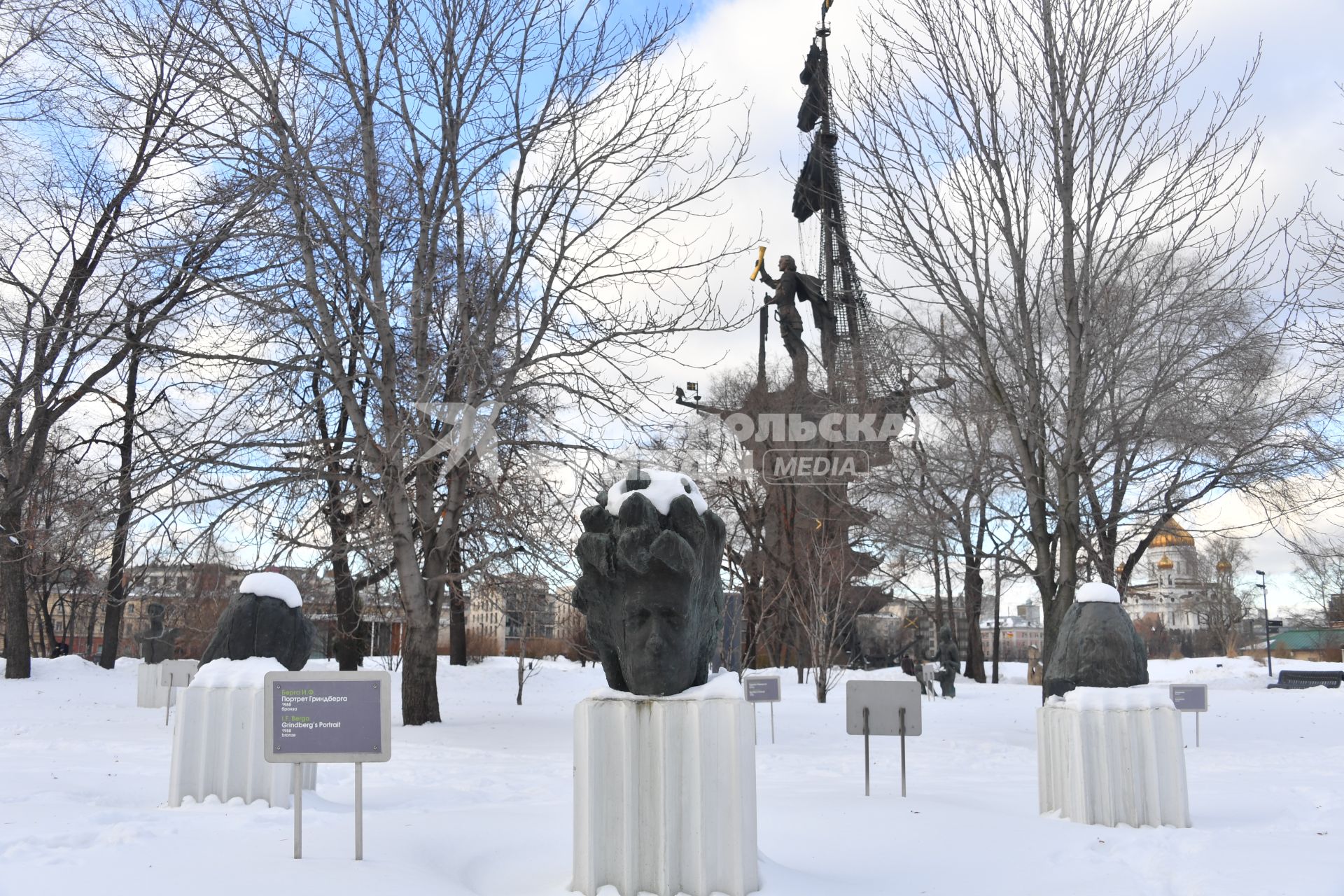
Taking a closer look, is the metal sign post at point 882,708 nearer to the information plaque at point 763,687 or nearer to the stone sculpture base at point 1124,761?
the stone sculpture base at point 1124,761

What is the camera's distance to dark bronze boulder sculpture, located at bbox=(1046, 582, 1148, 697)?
848 centimetres

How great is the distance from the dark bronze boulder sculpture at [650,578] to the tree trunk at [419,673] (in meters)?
9.53

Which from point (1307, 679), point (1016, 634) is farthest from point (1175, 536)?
point (1016, 634)

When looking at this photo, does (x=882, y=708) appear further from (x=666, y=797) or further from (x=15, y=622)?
(x=15, y=622)

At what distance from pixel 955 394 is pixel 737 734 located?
13.5m

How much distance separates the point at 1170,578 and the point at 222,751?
7744 centimetres

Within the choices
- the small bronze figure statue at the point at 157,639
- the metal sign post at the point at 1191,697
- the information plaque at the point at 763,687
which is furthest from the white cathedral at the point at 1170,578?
the small bronze figure statue at the point at 157,639

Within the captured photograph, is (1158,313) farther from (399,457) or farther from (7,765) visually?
(7,765)

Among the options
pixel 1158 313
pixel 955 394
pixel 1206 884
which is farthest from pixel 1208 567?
pixel 1206 884

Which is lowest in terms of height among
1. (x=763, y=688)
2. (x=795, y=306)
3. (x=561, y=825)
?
(x=561, y=825)

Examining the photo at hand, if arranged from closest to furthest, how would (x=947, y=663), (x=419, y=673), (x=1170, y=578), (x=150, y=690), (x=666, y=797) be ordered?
(x=666, y=797), (x=419, y=673), (x=150, y=690), (x=947, y=663), (x=1170, y=578)

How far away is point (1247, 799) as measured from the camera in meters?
9.37

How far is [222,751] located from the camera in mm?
7949

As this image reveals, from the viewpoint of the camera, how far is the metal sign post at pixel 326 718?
608cm
